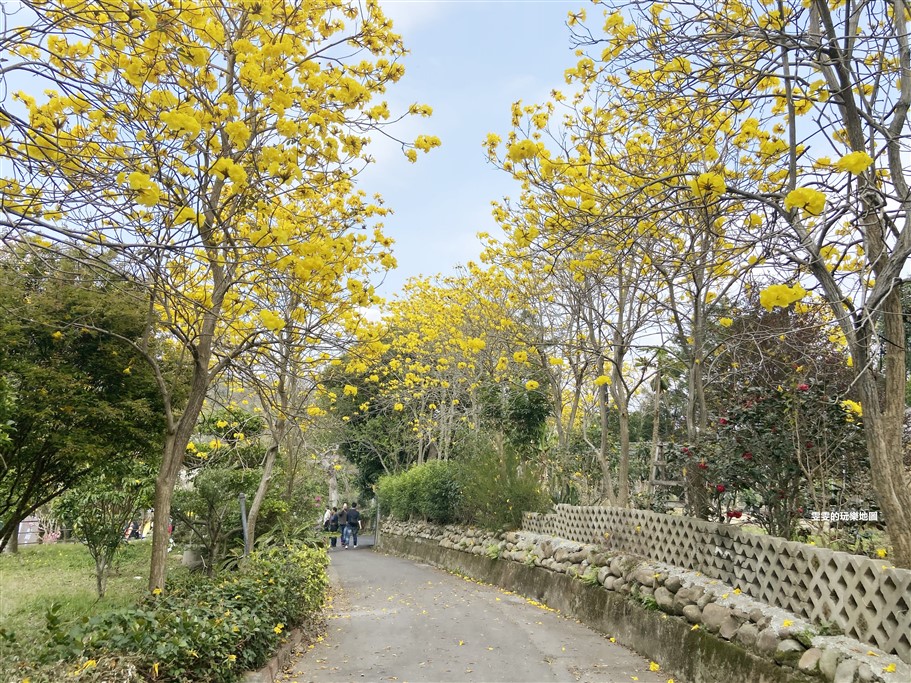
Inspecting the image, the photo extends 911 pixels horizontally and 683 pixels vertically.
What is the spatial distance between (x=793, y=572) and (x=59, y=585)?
35.6 feet

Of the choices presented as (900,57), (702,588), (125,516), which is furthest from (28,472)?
(900,57)

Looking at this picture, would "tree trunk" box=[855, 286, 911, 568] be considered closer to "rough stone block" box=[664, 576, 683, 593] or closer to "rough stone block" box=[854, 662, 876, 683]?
"rough stone block" box=[854, 662, 876, 683]

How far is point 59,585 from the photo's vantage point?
33.9ft

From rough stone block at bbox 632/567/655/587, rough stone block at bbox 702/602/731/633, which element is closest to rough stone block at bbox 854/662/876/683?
rough stone block at bbox 702/602/731/633

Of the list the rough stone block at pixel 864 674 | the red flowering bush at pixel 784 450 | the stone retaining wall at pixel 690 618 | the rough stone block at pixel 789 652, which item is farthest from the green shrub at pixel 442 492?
the rough stone block at pixel 864 674

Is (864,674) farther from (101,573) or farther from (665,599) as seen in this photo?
(101,573)

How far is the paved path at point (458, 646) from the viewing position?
5.10 metres

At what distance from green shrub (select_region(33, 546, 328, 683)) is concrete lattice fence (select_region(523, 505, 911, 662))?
3.62 meters

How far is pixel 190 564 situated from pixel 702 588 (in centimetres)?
795

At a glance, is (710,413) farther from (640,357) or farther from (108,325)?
(108,325)

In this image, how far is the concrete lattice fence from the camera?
3447 millimetres

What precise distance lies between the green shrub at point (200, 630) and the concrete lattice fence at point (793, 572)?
3.62 m

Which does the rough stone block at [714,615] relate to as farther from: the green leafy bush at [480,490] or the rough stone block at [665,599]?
the green leafy bush at [480,490]

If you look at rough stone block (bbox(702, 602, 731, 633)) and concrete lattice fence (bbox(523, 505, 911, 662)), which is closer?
concrete lattice fence (bbox(523, 505, 911, 662))
